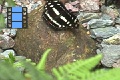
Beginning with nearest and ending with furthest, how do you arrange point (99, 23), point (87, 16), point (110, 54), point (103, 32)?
point (110, 54), point (103, 32), point (99, 23), point (87, 16)

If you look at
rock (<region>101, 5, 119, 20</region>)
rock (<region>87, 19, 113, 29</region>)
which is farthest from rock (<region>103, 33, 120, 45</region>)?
rock (<region>101, 5, 119, 20</region>)

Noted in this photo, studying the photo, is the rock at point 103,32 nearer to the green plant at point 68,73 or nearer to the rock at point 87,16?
the rock at point 87,16

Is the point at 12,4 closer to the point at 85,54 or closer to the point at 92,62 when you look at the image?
the point at 92,62

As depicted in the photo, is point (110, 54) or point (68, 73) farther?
point (110, 54)

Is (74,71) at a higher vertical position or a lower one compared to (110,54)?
higher

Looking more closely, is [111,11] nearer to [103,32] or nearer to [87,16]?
[87,16]

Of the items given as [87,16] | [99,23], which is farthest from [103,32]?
[87,16]

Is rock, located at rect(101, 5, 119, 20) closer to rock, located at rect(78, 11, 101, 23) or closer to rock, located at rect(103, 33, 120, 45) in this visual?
rock, located at rect(78, 11, 101, 23)

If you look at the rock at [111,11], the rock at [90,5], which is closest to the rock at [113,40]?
the rock at [111,11]
